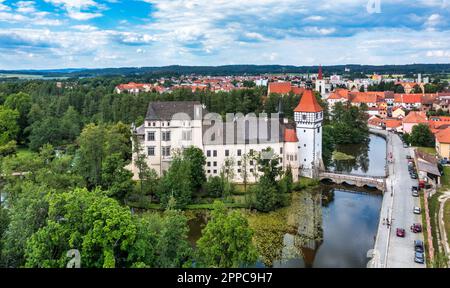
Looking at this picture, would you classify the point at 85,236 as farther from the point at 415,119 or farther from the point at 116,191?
the point at 415,119

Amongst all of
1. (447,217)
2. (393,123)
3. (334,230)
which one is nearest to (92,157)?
(334,230)

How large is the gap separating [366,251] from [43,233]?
590 inches

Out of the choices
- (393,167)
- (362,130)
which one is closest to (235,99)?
(362,130)

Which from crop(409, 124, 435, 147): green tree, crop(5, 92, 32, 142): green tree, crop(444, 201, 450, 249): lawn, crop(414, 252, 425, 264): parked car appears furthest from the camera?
crop(5, 92, 32, 142): green tree

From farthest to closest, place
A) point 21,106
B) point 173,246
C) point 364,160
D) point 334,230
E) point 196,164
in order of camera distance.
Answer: point 21,106, point 364,160, point 196,164, point 334,230, point 173,246

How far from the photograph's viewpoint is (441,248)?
18.8 m

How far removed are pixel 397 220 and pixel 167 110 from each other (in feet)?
58.4

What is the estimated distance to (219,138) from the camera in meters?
31.5

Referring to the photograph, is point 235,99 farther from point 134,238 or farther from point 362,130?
point 134,238

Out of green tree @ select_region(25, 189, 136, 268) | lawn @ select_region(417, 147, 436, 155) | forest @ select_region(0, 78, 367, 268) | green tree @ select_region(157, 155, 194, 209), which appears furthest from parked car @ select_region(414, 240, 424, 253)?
lawn @ select_region(417, 147, 436, 155)

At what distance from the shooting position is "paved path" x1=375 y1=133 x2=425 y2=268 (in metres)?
17.7

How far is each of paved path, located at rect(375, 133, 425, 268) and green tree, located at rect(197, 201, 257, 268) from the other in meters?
6.86

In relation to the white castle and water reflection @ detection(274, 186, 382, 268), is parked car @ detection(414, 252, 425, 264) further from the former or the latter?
the white castle

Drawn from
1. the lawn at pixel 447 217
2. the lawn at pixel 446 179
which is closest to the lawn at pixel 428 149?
the lawn at pixel 446 179
